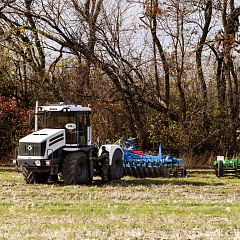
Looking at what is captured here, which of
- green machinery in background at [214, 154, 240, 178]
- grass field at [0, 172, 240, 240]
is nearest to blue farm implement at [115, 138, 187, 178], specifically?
green machinery in background at [214, 154, 240, 178]

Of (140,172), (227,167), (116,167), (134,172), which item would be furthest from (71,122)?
(227,167)

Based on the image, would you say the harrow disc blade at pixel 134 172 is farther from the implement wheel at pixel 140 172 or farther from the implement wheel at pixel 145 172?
the implement wheel at pixel 145 172

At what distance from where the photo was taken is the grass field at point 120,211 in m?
6.57

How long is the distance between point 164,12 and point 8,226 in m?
18.0

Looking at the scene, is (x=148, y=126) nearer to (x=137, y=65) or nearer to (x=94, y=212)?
(x=137, y=65)

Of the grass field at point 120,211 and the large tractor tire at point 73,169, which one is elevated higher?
the large tractor tire at point 73,169

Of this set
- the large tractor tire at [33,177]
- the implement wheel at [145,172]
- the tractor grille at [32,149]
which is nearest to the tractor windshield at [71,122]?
the tractor grille at [32,149]

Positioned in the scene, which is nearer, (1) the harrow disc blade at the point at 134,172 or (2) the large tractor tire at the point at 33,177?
(2) the large tractor tire at the point at 33,177

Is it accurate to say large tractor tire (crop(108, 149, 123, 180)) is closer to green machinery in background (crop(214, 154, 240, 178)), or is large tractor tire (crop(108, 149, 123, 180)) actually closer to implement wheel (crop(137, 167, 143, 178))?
implement wheel (crop(137, 167, 143, 178))

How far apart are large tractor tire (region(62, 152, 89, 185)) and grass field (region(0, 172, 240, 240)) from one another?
403 mm

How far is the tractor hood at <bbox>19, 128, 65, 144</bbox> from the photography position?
1280 cm

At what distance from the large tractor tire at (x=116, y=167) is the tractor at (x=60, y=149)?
44 mm

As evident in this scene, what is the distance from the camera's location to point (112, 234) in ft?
21.3

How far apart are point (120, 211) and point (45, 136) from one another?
5.01 metres
